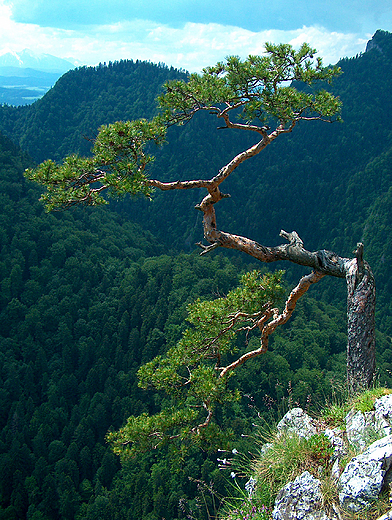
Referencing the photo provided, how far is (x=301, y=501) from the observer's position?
4.97m

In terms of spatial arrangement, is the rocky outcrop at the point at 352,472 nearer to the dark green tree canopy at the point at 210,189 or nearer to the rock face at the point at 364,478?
the rock face at the point at 364,478

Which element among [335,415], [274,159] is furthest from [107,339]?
[274,159]

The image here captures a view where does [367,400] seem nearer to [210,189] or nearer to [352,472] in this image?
[352,472]

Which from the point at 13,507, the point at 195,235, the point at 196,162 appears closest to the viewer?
the point at 13,507

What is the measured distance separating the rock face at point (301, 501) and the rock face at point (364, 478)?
1.09 ft

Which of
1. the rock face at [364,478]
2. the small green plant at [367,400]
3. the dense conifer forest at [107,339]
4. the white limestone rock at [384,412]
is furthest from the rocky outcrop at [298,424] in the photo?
the rock face at [364,478]

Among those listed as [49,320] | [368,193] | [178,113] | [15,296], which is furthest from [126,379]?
[368,193]

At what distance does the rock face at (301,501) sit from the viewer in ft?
16.1

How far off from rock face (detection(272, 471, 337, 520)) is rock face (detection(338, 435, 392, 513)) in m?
0.33

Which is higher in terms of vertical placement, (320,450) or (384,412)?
(384,412)

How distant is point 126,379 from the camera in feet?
230

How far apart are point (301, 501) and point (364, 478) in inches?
33.8

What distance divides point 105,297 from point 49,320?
12.2m

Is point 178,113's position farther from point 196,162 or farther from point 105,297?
point 196,162
